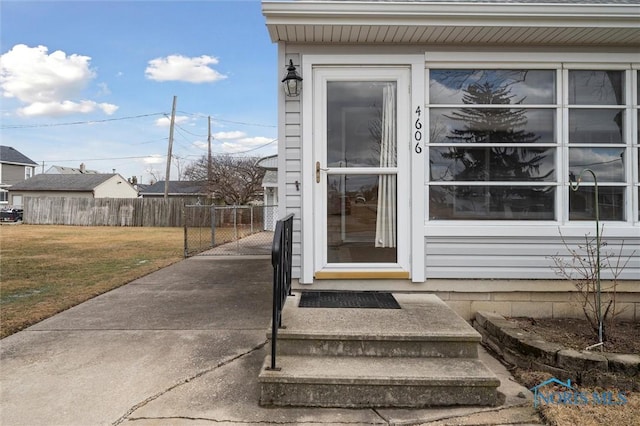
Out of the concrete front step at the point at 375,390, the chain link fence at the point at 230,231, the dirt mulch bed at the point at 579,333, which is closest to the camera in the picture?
the concrete front step at the point at 375,390

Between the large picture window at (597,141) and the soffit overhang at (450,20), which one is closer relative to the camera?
the soffit overhang at (450,20)

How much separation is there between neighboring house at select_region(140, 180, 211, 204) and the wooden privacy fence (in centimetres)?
125

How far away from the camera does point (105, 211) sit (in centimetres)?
2162

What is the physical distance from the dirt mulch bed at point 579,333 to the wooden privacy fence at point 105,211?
1968 centimetres

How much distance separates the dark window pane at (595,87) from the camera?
3438 millimetres

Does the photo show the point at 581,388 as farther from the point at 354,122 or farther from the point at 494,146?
the point at 354,122

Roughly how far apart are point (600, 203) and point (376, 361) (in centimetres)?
272

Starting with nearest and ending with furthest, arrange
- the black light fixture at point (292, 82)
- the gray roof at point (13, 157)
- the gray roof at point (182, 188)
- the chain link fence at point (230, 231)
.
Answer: the black light fixture at point (292, 82), the chain link fence at point (230, 231), the gray roof at point (182, 188), the gray roof at point (13, 157)

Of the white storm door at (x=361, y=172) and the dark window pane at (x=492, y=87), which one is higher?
the dark window pane at (x=492, y=87)

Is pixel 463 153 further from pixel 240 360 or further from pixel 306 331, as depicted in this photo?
pixel 240 360

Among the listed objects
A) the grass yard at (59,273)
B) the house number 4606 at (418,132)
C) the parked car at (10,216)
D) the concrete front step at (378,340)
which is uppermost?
the house number 4606 at (418,132)

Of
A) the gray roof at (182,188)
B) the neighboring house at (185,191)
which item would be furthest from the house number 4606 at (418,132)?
the gray roof at (182,188)

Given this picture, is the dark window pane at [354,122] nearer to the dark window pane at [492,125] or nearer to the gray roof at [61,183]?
the dark window pane at [492,125]

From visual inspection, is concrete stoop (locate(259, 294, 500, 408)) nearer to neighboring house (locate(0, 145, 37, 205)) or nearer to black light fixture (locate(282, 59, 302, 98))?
black light fixture (locate(282, 59, 302, 98))
